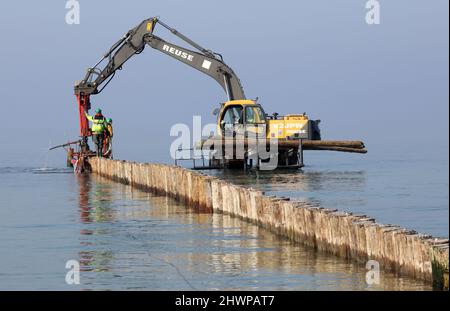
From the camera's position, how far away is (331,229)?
2416 cm

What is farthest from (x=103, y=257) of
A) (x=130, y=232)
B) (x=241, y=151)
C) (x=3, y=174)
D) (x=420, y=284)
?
(x=3, y=174)

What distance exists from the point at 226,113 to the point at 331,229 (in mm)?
35163

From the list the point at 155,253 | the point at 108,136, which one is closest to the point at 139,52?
the point at 108,136

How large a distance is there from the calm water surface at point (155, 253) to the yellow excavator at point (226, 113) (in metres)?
17.7

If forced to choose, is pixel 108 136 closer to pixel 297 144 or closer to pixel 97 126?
pixel 97 126

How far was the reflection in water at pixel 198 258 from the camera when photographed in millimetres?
22219

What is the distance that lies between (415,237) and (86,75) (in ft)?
142

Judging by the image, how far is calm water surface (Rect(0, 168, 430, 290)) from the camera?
22.4 m

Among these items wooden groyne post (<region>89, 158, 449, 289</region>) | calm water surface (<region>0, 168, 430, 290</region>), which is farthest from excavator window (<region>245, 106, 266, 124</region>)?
wooden groyne post (<region>89, 158, 449, 289</region>)

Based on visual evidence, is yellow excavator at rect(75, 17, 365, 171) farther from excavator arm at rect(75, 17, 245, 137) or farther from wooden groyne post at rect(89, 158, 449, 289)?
wooden groyne post at rect(89, 158, 449, 289)

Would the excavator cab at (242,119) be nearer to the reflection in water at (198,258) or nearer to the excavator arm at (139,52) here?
the excavator arm at (139,52)

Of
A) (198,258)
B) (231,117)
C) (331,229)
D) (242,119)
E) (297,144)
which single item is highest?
(231,117)

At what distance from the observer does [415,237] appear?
67.1 ft
